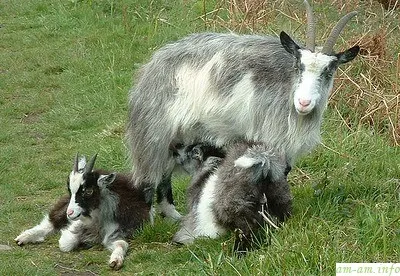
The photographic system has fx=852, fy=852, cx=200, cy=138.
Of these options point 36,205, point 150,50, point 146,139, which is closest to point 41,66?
point 150,50

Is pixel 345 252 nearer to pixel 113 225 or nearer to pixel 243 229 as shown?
pixel 243 229

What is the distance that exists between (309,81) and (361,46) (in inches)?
111

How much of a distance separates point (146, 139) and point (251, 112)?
87cm

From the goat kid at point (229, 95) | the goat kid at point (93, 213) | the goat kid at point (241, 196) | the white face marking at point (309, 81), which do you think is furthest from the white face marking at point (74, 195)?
the white face marking at point (309, 81)

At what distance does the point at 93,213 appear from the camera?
6391 mm

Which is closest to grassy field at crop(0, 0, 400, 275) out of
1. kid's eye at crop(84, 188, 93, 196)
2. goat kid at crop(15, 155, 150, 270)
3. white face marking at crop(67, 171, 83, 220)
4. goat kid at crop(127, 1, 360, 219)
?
goat kid at crop(15, 155, 150, 270)

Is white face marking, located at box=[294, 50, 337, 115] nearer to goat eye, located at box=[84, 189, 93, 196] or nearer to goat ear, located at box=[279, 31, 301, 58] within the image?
goat ear, located at box=[279, 31, 301, 58]

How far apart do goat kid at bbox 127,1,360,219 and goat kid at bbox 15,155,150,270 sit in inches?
7.4

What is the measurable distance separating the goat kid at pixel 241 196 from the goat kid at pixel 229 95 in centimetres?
25

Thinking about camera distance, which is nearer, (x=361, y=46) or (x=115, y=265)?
(x=115, y=265)

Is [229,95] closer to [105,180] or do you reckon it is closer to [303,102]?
[303,102]

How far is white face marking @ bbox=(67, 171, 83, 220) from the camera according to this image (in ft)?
20.3

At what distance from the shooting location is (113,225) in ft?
21.0

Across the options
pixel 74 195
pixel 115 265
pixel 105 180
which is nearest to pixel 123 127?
pixel 105 180
